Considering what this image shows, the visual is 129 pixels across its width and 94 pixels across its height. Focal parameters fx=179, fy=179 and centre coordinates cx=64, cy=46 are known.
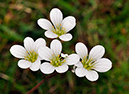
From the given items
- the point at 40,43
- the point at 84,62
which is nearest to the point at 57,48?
the point at 40,43

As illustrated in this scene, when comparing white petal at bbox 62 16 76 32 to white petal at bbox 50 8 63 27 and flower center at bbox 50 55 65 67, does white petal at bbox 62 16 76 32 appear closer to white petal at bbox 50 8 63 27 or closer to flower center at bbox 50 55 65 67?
white petal at bbox 50 8 63 27

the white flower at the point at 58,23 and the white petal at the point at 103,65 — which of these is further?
the white flower at the point at 58,23

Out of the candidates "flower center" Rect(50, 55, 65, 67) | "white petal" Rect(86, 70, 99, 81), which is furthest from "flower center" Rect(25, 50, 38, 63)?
"white petal" Rect(86, 70, 99, 81)

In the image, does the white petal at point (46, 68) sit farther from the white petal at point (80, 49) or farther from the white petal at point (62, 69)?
the white petal at point (80, 49)

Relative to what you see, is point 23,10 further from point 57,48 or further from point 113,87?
point 113,87

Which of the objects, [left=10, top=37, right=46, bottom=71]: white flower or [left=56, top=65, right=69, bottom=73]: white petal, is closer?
[left=56, top=65, right=69, bottom=73]: white petal

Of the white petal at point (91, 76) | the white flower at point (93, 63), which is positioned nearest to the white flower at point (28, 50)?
the white flower at point (93, 63)

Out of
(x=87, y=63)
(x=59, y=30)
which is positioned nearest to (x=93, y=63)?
(x=87, y=63)

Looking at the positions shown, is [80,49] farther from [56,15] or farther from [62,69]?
[56,15]
